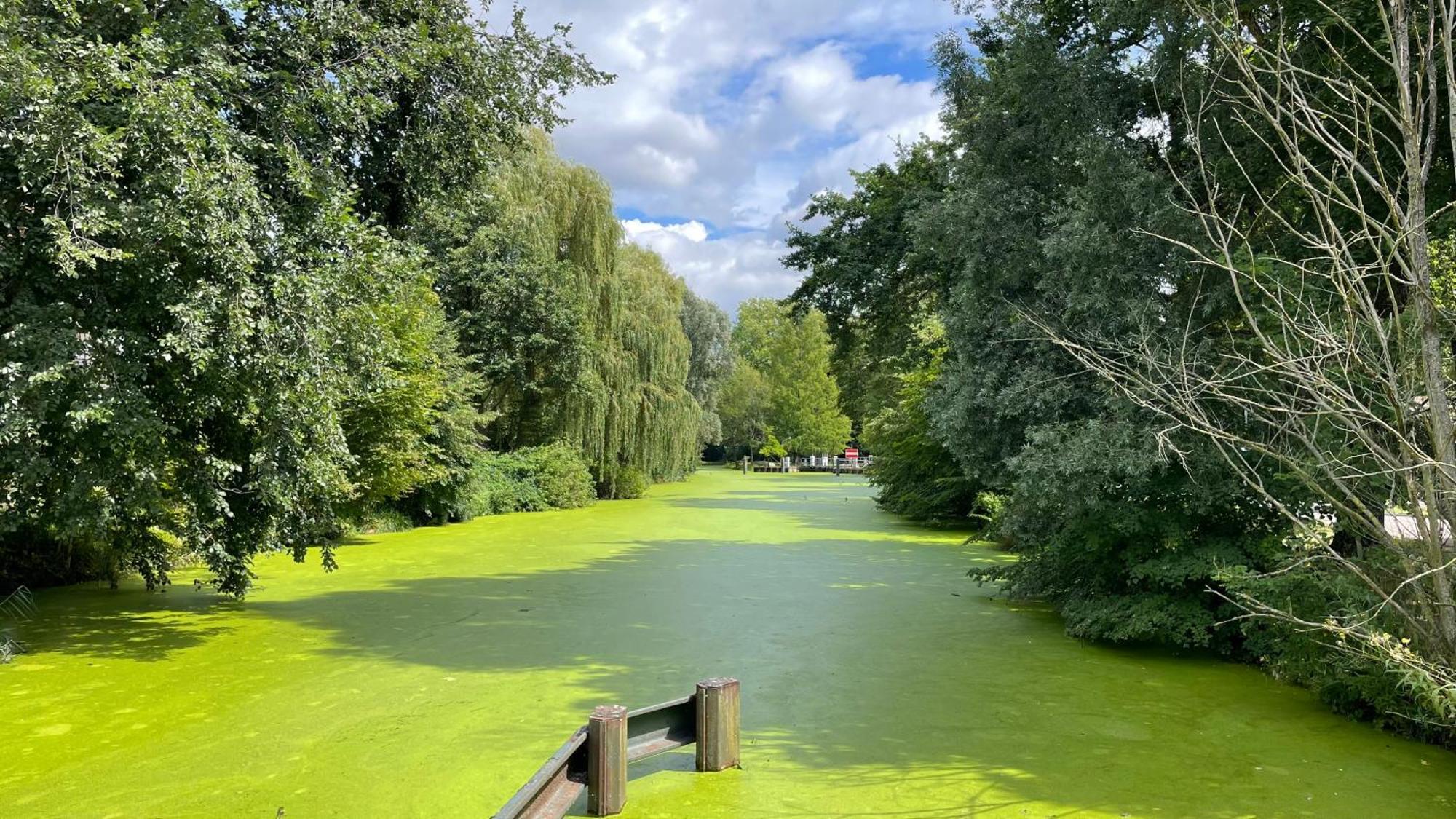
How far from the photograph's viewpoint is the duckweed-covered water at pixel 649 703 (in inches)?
133

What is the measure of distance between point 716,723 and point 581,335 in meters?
13.6

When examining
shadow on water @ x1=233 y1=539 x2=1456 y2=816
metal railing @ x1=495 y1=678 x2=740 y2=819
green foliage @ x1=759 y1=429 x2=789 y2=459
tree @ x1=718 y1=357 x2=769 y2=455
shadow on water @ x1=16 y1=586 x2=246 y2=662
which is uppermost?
tree @ x1=718 y1=357 x2=769 y2=455

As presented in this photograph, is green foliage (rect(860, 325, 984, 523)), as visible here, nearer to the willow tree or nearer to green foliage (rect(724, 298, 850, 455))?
the willow tree

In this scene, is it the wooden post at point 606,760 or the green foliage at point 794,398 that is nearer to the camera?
the wooden post at point 606,760

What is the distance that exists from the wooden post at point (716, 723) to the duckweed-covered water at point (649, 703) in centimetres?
9

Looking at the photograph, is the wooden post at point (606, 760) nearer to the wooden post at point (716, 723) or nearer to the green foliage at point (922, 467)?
the wooden post at point (716, 723)

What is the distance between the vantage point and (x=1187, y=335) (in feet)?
11.1

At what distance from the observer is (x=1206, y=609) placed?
18.2ft

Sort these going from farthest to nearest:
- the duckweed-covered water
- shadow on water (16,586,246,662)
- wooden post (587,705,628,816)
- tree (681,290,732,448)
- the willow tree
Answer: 1. tree (681,290,732,448)
2. the willow tree
3. shadow on water (16,586,246,662)
4. the duckweed-covered water
5. wooden post (587,705,628,816)

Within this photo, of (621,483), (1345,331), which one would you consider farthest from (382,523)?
(1345,331)

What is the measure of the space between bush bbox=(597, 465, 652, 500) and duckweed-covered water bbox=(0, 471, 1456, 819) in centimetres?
1151

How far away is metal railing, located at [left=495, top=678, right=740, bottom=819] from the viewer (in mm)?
2918

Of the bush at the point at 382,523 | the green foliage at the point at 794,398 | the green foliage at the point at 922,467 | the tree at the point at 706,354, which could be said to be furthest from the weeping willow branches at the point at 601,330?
the green foliage at the point at 794,398

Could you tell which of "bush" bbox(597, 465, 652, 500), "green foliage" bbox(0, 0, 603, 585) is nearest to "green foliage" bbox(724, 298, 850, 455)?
"bush" bbox(597, 465, 652, 500)
